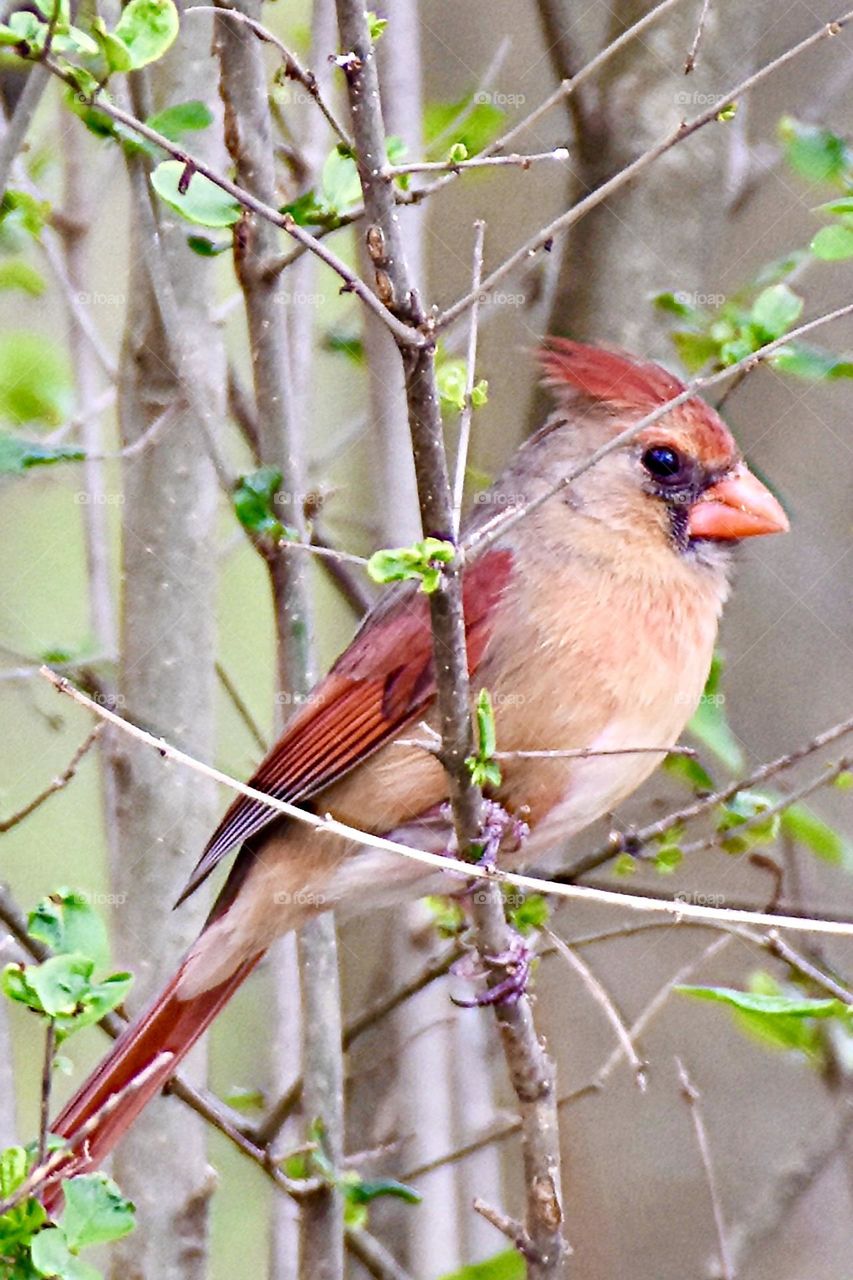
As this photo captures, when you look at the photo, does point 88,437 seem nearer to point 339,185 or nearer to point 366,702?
point 366,702

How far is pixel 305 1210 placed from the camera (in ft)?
8.41

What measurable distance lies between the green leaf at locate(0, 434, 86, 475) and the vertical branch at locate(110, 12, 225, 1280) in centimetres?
27

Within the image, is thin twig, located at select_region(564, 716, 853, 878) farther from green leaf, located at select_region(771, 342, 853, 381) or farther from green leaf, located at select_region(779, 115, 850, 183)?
green leaf, located at select_region(779, 115, 850, 183)

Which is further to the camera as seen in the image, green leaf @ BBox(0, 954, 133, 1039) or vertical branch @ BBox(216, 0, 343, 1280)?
vertical branch @ BBox(216, 0, 343, 1280)

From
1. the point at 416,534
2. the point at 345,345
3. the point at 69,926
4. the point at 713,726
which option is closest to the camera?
the point at 69,926

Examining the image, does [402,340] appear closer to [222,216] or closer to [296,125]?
[222,216]

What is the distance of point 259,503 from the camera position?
2.57m

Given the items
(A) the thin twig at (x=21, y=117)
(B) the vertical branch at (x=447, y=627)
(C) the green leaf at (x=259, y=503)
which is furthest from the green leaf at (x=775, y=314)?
(A) the thin twig at (x=21, y=117)

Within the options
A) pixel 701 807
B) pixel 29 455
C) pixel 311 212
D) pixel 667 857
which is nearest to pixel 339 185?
pixel 311 212

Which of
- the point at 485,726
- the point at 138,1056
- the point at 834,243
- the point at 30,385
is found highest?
the point at 30,385

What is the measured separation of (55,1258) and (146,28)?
1312mm

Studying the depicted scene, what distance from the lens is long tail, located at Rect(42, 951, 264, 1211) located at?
96.6 inches

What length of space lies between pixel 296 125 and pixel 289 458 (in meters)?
1.53

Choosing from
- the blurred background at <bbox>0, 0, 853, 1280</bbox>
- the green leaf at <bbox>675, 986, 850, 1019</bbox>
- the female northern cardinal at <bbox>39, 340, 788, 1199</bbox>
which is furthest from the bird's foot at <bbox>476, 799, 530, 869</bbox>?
the blurred background at <bbox>0, 0, 853, 1280</bbox>
